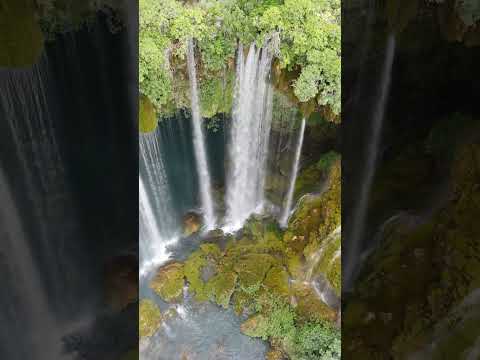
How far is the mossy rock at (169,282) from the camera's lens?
11.1ft

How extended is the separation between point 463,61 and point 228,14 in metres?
1.43

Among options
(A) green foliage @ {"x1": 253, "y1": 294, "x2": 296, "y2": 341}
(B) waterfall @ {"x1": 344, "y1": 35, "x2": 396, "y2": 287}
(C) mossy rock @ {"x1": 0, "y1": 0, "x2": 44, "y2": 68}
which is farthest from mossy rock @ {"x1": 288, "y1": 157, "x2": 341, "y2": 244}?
(C) mossy rock @ {"x1": 0, "y1": 0, "x2": 44, "y2": 68}

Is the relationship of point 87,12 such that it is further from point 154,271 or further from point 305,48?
point 154,271

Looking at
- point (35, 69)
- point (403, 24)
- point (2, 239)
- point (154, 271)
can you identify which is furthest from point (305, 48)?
point (154, 271)

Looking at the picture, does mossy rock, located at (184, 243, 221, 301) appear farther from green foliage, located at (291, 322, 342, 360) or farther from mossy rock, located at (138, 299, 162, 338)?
green foliage, located at (291, 322, 342, 360)

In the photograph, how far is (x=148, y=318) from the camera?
3.37m

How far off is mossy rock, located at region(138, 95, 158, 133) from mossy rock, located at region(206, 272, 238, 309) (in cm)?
146

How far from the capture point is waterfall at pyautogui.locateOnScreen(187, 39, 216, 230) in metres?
2.64

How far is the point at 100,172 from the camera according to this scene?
147cm

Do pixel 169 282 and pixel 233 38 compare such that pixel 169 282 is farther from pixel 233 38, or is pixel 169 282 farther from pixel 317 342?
pixel 233 38

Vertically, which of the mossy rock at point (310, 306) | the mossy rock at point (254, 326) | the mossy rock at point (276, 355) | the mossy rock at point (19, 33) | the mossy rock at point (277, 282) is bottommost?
the mossy rock at point (276, 355)

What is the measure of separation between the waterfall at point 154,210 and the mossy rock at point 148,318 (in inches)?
11.7

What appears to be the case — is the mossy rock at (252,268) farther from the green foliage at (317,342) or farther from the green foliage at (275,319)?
the green foliage at (317,342)

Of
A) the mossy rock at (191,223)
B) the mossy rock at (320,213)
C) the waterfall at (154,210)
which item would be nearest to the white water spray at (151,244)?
the waterfall at (154,210)
